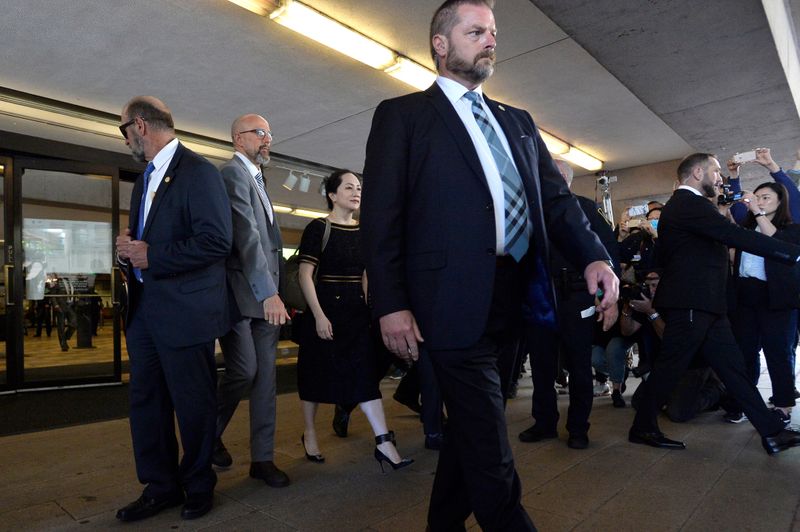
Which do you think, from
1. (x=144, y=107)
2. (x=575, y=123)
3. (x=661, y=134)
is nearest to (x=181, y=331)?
(x=144, y=107)

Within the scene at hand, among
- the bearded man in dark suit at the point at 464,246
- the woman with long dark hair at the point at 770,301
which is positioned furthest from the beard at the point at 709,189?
→ the bearded man in dark suit at the point at 464,246

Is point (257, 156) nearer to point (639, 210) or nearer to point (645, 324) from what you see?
point (645, 324)

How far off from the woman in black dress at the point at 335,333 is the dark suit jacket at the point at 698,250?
1.82 metres

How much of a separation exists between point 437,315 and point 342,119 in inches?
227

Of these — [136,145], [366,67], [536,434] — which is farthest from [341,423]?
[366,67]

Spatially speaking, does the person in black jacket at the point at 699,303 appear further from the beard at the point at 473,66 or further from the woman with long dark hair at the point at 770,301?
the beard at the point at 473,66

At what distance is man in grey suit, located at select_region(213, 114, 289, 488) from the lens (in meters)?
2.52

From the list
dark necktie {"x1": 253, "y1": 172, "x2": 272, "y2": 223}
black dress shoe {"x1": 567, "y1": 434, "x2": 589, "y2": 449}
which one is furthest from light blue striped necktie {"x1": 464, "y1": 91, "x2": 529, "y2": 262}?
black dress shoe {"x1": 567, "y1": 434, "x2": 589, "y2": 449}

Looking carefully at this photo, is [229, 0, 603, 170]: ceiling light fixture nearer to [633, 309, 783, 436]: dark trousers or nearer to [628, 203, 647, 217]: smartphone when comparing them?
[628, 203, 647, 217]: smartphone

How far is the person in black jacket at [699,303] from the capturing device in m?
2.88

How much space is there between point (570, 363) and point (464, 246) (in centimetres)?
227

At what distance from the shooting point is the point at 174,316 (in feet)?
7.06

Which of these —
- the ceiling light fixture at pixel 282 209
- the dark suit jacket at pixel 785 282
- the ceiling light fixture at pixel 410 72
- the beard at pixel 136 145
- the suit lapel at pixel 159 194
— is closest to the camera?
the suit lapel at pixel 159 194

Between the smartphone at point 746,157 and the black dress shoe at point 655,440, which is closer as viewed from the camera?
the black dress shoe at point 655,440
